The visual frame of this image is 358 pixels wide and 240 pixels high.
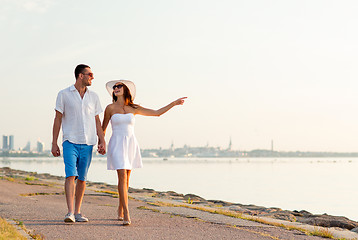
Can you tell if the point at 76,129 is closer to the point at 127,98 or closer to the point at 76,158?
the point at 76,158

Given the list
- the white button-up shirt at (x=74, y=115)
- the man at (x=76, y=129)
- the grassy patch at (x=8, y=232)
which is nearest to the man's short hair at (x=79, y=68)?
the man at (x=76, y=129)

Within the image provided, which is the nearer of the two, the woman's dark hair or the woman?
the woman

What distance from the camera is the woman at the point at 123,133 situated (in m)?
8.45

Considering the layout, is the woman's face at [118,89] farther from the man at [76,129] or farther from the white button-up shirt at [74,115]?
the white button-up shirt at [74,115]

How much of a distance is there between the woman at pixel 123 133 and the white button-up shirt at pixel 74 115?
41 cm

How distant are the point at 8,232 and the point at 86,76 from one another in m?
2.78

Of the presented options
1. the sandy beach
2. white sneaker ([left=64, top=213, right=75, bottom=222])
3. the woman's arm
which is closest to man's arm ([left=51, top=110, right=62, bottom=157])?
white sneaker ([left=64, top=213, right=75, bottom=222])

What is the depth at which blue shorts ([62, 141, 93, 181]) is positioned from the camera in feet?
27.0

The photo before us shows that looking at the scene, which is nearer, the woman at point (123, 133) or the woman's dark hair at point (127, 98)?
the woman at point (123, 133)

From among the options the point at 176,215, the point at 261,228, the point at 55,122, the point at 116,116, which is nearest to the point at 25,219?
the point at 55,122

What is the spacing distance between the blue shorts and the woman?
1.22 feet

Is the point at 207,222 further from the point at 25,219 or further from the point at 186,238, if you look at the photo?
the point at 25,219

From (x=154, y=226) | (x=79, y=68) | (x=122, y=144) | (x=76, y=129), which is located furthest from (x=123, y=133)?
(x=154, y=226)

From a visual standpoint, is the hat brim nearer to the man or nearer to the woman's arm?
the woman's arm
